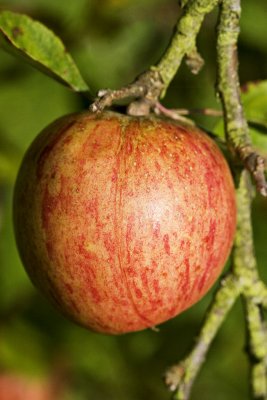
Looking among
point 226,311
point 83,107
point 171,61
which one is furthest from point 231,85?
point 83,107

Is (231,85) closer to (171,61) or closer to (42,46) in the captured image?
(171,61)

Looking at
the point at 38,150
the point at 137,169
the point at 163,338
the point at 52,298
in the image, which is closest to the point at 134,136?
the point at 137,169

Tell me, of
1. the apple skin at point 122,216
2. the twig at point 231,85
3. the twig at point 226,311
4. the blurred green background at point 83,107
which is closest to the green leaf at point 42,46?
the apple skin at point 122,216

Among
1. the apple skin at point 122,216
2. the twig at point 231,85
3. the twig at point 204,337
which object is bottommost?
the twig at point 204,337

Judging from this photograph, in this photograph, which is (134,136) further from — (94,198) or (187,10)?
(187,10)

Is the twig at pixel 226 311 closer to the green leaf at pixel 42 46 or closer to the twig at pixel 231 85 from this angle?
the twig at pixel 231 85

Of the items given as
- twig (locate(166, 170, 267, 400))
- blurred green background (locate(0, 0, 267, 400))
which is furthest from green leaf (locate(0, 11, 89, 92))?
blurred green background (locate(0, 0, 267, 400))
